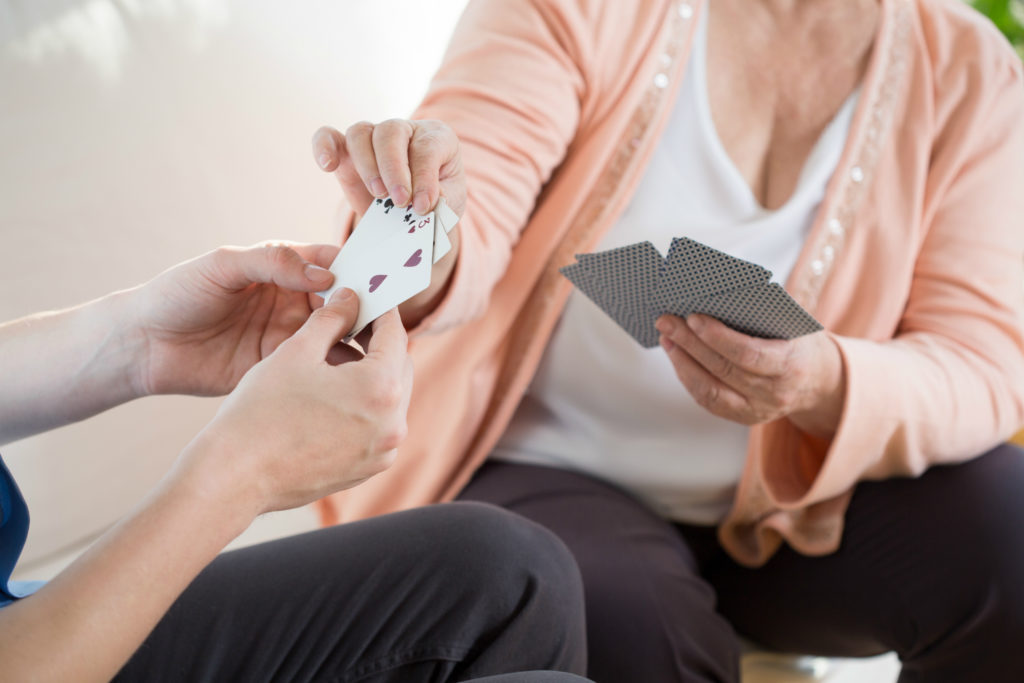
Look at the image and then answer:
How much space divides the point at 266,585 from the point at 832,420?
68 cm

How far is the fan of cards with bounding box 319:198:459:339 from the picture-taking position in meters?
0.61

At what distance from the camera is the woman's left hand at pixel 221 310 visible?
2.23 feet

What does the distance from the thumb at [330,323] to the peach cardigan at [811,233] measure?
0.34 m

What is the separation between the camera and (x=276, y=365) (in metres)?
0.55

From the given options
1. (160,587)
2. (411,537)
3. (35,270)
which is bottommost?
(411,537)

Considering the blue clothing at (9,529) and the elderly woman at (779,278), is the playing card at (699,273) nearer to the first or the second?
the elderly woman at (779,278)

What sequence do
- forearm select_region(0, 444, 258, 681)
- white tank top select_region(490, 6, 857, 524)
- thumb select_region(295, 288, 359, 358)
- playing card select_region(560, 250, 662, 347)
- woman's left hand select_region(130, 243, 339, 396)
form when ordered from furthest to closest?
white tank top select_region(490, 6, 857, 524) < playing card select_region(560, 250, 662, 347) < woman's left hand select_region(130, 243, 339, 396) < thumb select_region(295, 288, 359, 358) < forearm select_region(0, 444, 258, 681)

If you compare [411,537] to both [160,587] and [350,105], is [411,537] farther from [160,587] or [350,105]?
[350,105]

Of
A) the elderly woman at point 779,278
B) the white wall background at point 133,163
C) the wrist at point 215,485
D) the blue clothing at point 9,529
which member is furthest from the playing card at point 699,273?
the white wall background at point 133,163

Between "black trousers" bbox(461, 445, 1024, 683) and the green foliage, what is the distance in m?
1.27

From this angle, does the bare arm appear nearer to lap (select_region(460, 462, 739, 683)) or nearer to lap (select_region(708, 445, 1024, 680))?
lap (select_region(460, 462, 739, 683))

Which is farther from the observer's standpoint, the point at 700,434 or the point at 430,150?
the point at 700,434

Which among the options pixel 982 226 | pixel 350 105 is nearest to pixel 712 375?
pixel 982 226

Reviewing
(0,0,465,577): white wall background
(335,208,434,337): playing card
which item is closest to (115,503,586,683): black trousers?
(335,208,434,337): playing card
